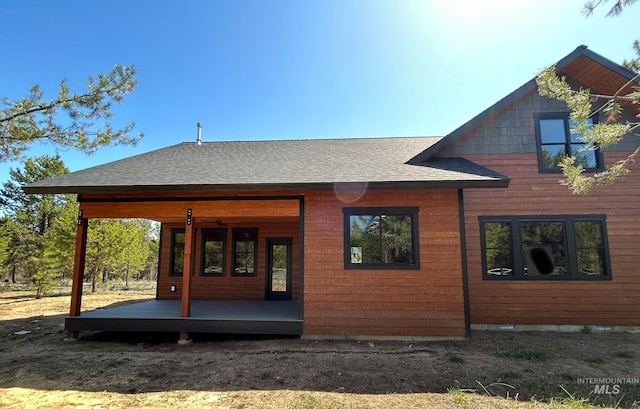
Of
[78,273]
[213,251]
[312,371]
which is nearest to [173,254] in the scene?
[213,251]

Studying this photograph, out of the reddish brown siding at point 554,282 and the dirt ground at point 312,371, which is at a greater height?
the reddish brown siding at point 554,282

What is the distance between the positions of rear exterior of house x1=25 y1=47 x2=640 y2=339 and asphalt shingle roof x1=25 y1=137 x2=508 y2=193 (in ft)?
0.16

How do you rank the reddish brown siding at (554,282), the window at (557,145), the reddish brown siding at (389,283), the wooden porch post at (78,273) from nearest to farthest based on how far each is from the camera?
the reddish brown siding at (389,283) < the wooden porch post at (78,273) < the reddish brown siding at (554,282) < the window at (557,145)

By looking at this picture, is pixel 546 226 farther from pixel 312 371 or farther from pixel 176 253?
pixel 176 253

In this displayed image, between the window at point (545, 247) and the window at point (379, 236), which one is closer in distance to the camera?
the window at point (379, 236)

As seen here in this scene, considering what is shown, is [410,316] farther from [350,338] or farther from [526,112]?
[526,112]

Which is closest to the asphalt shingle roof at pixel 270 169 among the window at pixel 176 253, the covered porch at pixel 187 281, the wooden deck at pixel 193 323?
the covered porch at pixel 187 281

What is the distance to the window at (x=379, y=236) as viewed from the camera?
22.2 feet

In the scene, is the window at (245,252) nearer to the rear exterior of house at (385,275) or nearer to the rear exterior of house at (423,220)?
the rear exterior of house at (423,220)

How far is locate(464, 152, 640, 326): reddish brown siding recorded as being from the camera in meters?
Result: 7.64

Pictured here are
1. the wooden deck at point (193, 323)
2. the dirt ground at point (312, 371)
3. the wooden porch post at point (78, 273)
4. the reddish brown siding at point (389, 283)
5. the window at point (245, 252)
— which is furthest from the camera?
the window at point (245, 252)

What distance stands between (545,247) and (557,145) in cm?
255

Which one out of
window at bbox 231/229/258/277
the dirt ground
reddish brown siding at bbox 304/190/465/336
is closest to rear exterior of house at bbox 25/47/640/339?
reddish brown siding at bbox 304/190/465/336

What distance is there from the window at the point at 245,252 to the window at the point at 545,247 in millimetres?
6724
